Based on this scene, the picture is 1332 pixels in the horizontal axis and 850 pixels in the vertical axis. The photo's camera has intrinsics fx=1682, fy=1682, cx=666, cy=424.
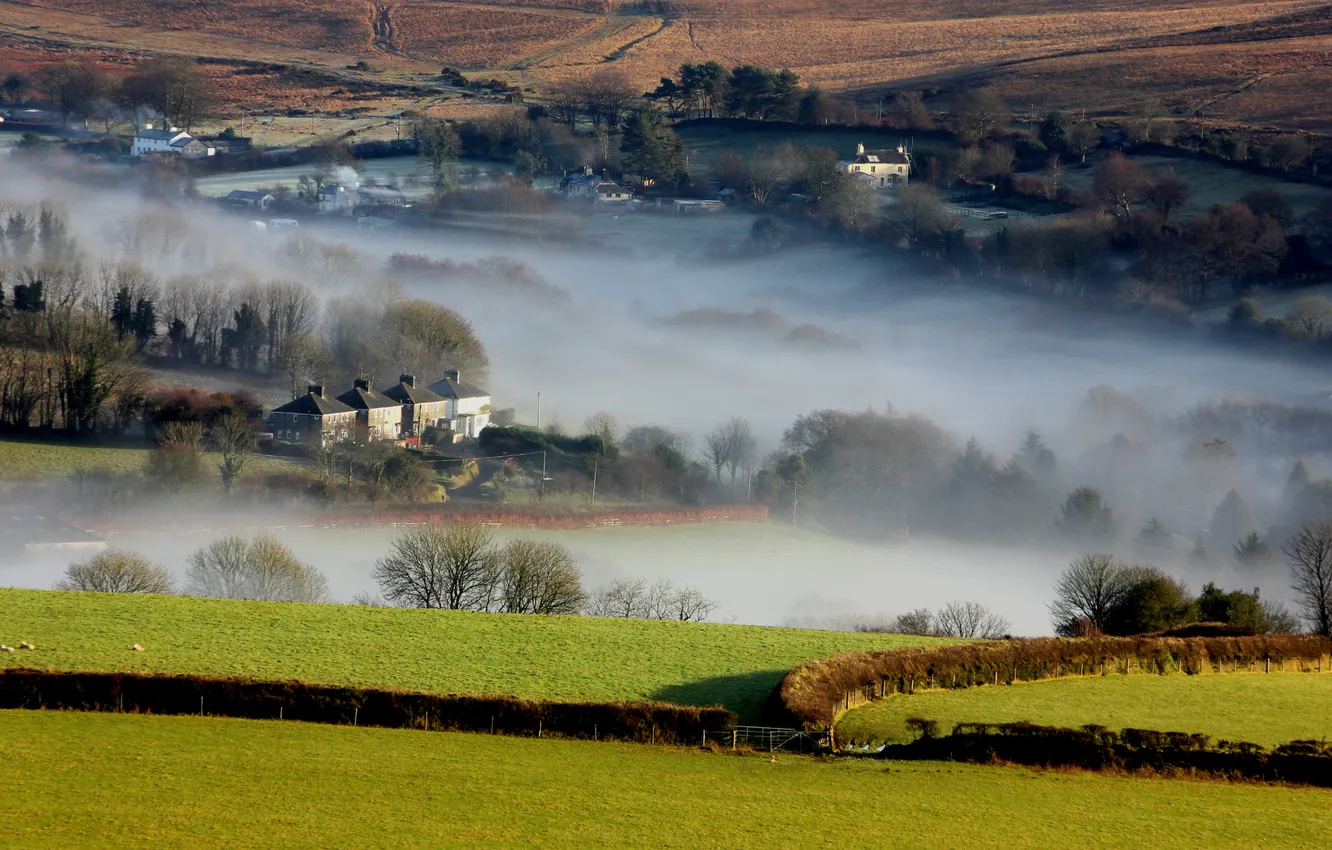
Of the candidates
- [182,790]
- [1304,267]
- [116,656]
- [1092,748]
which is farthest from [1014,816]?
[1304,267]

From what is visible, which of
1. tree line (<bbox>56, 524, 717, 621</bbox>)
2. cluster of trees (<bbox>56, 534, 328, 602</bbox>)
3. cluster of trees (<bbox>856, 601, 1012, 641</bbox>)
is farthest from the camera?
cluster of trees (<bbox>856, 601, 1012, 641</bbox>)

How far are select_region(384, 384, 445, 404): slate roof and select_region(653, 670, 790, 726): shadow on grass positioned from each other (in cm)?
4744

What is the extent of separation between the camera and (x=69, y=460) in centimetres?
7000

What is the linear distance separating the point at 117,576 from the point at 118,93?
139530 millimetres

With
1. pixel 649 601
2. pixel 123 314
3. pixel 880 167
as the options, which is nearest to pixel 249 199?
pixel 880 167

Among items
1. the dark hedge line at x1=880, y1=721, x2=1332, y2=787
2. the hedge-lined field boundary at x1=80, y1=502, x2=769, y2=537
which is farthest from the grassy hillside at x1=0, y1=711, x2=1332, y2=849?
the hedge-lined field boundary at x1=80, y1=502, x2=769, y2=537

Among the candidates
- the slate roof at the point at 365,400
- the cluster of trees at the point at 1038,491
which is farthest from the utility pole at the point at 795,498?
the slate roof at the point at 365,400

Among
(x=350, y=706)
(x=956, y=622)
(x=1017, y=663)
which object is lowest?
(x=350, y=706)

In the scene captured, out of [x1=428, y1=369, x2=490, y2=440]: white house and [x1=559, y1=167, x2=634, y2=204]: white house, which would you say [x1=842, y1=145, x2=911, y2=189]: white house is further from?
[x1=428, y1=369, x2=490, y2=440]: white house

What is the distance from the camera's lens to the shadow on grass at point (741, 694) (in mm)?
31766

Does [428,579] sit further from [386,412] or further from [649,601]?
[386,412]

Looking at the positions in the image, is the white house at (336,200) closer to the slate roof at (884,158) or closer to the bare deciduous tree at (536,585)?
the slate roof at (884,158)

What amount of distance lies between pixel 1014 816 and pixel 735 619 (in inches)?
1267

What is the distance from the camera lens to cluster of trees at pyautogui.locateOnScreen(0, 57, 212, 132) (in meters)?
176
